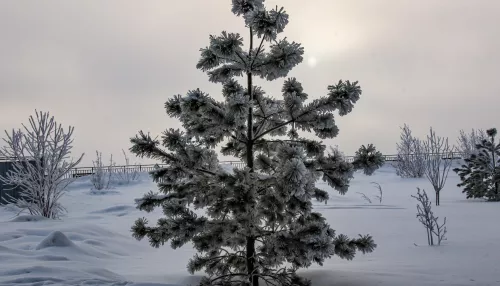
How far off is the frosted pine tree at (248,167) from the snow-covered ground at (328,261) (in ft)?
3.78

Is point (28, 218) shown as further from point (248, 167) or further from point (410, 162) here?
point (410, 162)

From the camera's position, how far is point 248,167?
197 inches

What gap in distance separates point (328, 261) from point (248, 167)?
13.7 ft

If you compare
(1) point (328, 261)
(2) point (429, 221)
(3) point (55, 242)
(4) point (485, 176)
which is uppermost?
(4) point (485, 176)

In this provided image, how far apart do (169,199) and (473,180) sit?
17.3 meters

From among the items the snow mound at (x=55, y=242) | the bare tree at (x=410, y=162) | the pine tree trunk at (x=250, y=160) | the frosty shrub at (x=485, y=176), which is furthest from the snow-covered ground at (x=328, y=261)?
the bare tree at (x=410, y=162)

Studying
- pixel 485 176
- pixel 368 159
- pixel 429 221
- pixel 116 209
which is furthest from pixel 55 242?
pixel 485 176

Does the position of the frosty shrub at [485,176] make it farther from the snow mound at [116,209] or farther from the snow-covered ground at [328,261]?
the snow mound at [116,209]

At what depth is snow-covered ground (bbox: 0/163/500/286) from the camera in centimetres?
592

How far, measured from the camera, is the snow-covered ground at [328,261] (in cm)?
592

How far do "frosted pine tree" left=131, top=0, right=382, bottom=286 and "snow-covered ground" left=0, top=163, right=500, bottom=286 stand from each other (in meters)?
1.15

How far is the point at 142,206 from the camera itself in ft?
17.0

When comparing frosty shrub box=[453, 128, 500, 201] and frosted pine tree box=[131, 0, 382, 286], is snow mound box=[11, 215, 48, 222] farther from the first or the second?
frosty shrub box=[453, 128, 500, 201]

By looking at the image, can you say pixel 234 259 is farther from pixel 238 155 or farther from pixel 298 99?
pixel 298 99
